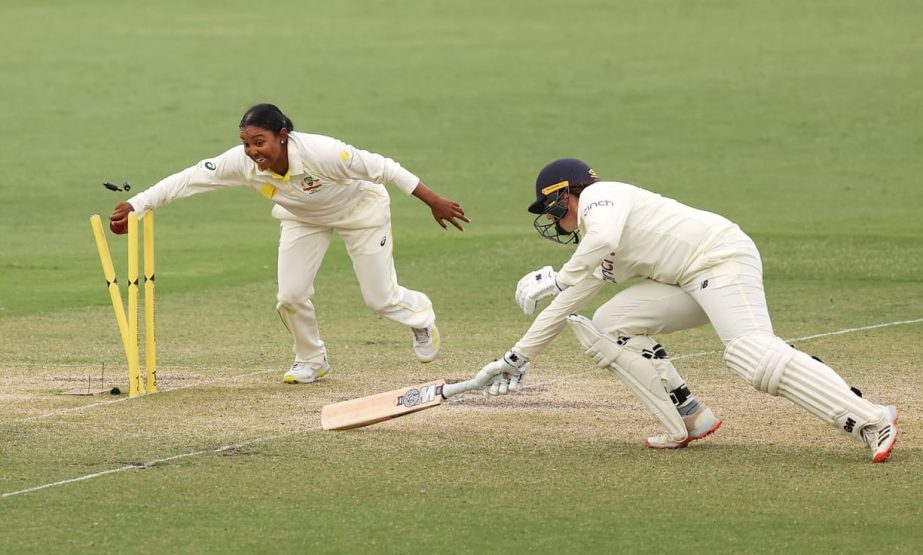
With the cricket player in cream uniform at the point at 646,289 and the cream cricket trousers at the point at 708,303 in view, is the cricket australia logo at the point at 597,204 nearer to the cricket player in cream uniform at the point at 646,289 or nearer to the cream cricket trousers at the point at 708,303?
the cricket player in cream uniform at the point at 646,289

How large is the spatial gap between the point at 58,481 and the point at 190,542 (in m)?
1.15

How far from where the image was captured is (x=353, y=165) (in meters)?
8.81

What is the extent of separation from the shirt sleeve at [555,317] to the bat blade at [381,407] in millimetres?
603

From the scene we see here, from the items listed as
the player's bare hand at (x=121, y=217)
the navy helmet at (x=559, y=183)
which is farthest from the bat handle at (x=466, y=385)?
the player's bare hand at (x=121, y=217)

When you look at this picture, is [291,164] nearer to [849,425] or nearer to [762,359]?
[762,359]

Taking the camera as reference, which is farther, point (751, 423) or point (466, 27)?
point (466, 27)

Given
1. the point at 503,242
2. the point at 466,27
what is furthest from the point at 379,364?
the point at 466,27

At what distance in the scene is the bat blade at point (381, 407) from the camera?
8.01m

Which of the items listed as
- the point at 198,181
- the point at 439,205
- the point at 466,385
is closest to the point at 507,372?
the point at 466,385

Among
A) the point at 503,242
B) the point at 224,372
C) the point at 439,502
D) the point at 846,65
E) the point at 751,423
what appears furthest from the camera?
the point at 846,65

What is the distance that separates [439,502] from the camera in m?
6.70

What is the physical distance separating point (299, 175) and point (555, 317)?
1.96m

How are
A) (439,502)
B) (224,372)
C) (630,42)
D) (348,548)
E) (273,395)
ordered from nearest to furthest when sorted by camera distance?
(348,548), (439,502), (273,395), (224,372), (630,42)

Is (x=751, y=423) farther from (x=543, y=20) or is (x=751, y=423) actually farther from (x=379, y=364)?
(x=543, y=20)
